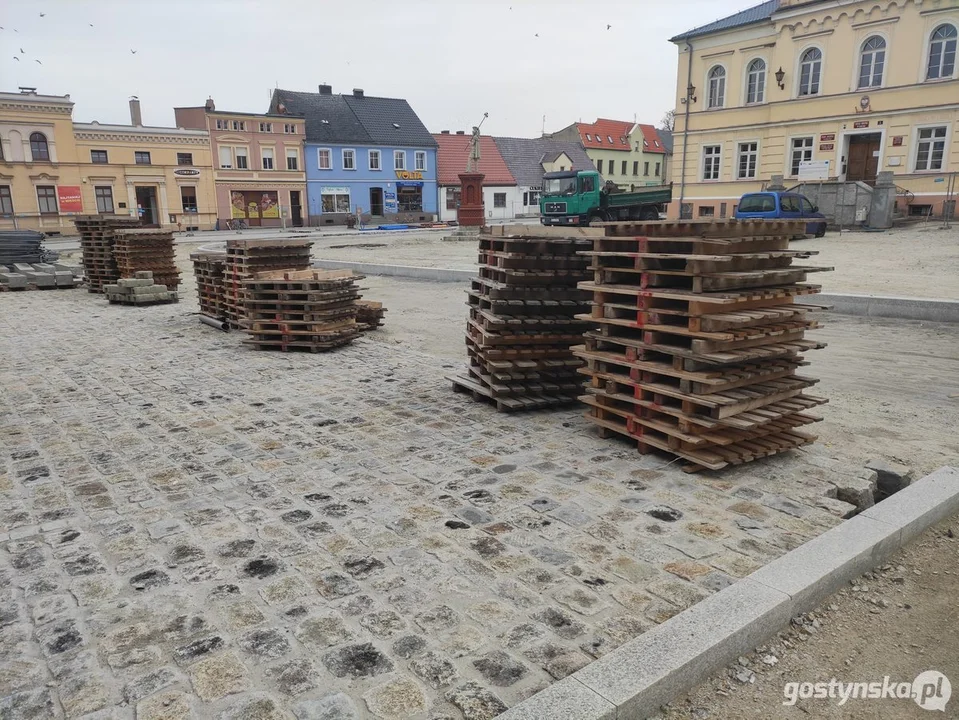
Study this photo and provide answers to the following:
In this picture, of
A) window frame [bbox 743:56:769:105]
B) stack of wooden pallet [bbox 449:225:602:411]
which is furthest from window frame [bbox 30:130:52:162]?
stack of wooden pallet [bbox 449:225:602:411]

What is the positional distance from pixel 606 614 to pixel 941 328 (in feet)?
31.7

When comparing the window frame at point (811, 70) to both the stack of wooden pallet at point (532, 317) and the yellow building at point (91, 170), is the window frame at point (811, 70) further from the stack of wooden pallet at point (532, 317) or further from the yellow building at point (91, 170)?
the yellow building at point (91, 170)

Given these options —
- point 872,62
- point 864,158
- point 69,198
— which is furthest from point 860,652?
point 69,198

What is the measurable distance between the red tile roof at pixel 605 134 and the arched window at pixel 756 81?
3599 cm

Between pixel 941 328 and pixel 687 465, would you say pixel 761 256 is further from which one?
pixel 941 328

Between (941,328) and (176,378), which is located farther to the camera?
(941,328)

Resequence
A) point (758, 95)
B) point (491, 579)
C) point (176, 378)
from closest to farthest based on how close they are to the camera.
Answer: point (491, 579) → point (176, 378) → point (758, 95)

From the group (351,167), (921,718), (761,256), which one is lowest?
(921,718)

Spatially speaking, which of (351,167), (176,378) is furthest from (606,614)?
(351,167)

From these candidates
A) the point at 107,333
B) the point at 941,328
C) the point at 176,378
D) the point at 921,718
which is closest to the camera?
the point at 921,718

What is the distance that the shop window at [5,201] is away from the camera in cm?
4038

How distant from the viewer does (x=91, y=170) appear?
139 ft

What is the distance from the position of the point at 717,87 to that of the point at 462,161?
1103 inches

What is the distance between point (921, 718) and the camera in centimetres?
283
